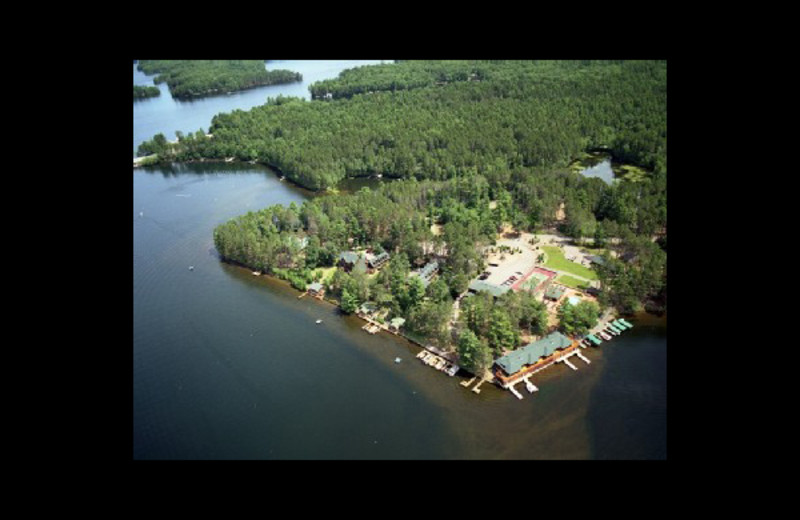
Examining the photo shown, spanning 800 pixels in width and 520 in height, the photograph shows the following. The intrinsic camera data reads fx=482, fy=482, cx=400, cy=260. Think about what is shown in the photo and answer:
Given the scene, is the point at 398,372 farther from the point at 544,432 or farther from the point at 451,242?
the point at 451,242

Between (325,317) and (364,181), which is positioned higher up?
(364,181)

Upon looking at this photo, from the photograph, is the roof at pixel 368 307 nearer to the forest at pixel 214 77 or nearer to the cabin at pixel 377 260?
the cabin at pixel 377 260

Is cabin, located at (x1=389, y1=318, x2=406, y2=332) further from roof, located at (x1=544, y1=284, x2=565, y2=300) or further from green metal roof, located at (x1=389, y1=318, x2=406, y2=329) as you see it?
roof, located at (x1=544, y1=284, x2=565, y2=300)

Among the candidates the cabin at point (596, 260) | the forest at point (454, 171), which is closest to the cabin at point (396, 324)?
the forest at point (454, 171)

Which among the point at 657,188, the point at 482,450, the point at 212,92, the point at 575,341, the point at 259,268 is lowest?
the point at 482,450

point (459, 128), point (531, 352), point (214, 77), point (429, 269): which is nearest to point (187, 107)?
point (214, 77)

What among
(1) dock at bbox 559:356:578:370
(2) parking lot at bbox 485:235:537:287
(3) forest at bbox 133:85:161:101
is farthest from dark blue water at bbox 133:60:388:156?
(1) dock at bbox 559:356:578:370
